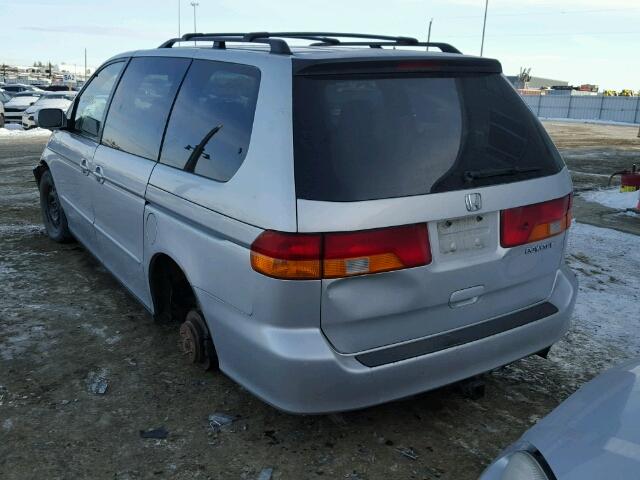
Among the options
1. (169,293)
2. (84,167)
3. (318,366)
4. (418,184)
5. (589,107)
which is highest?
(418,184)

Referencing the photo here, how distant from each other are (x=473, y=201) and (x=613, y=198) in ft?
23.7

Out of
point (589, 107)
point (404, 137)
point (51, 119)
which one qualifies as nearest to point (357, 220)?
point (404, 137)

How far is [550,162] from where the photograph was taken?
2885mm

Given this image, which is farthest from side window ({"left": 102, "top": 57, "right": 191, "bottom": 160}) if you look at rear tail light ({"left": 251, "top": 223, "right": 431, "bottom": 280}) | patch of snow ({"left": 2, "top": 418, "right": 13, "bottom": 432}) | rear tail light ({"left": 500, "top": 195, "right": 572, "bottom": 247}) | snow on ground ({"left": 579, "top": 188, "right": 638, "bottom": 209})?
snow on ground ({"left": 579, "top": 188, "right": 638, "bottom": 209})

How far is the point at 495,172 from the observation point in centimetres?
259

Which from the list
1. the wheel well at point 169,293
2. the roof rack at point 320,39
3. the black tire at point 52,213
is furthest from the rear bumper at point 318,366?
the black tire at point 52,213

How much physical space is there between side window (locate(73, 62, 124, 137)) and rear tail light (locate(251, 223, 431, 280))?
2.52 metres

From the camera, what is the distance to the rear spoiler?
2.42 metres

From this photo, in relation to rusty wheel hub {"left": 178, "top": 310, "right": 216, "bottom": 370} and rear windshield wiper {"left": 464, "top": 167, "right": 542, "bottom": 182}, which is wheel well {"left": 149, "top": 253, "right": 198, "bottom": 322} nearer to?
rusty wheel hub {"left": 178, "top": 310, "right": 216, "bottom": 370}

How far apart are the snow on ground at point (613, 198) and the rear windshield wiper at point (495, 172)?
6248mm

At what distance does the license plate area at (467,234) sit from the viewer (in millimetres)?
2402

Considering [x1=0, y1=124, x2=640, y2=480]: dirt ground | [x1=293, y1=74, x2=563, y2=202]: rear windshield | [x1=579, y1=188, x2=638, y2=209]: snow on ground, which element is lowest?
[x1=0, y1=124, x2=640, y2=480]: dirt ground

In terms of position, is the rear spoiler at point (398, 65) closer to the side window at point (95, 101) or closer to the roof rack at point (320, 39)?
the roof rack at point (320, 39)

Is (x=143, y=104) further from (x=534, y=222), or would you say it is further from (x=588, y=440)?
(x=588, y=440)
